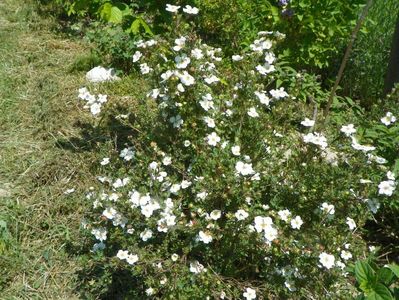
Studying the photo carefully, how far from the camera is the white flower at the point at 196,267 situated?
90.1 inches

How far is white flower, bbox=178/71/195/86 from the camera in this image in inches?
101

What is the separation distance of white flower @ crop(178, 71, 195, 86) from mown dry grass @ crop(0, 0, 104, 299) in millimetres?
966

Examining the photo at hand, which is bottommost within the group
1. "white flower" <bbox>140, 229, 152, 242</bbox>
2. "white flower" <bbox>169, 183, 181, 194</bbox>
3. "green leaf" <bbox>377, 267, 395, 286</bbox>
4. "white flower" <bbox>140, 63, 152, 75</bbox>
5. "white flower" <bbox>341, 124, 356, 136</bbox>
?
"white flower" <bbox>140, 229, 152, 242</bbox>

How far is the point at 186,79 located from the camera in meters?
2.58

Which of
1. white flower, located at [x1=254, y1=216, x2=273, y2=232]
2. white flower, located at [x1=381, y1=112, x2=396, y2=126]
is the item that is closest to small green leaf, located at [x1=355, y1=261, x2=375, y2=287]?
white flower, located at [x1=254, y1=216, x2=273, y2=232]

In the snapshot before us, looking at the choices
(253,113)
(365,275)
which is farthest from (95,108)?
(365,275)

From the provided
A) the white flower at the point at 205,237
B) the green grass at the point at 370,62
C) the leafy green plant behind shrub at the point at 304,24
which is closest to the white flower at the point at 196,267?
the white flower at the point at 205,237

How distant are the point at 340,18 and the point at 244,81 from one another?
1.58 metres

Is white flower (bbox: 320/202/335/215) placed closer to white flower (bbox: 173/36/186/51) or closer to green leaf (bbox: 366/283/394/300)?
green leaf (bbox: 366/283/394/300)

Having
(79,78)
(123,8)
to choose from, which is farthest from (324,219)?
(79,78)

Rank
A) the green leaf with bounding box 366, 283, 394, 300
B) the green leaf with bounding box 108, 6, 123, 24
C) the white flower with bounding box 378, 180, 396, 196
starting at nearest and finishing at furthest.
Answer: the green leaf with bounding box 366, 283, 394, 300, the white flower with bounding box 378, 180, 396, 196, the green leaf with bounding box 108, 6, 123, 24

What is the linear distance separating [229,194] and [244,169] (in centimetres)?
13

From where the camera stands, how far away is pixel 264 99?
264cm

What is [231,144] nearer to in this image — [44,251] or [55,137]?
[44,251]
